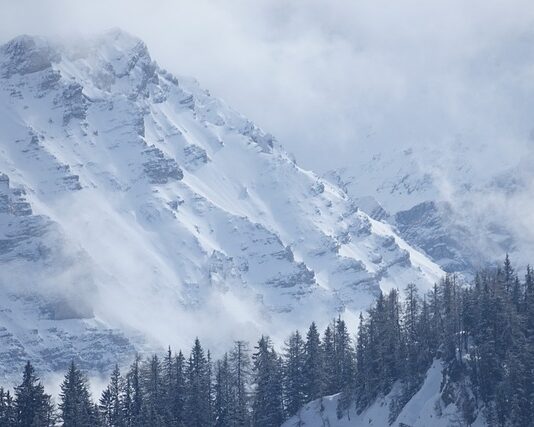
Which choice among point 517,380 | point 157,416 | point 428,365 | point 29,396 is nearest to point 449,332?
point 428,365

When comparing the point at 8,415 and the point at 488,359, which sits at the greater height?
the point at 488,359

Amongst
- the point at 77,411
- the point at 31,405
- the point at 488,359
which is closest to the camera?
the point at 488,359

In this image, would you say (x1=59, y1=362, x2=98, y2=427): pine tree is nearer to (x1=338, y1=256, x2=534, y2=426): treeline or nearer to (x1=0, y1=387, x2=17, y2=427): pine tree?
(x1=0, y1=387, x2=17, y2=427): pine tree

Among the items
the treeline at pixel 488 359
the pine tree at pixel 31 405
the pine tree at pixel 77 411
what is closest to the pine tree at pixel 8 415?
the pine tree at pixel 31 405

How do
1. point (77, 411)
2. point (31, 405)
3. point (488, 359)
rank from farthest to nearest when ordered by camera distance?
point (31, 405), point (77, 411), point (488, 359)

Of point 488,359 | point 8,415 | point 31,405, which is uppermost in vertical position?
point 31,405

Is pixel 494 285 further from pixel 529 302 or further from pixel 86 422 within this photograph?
pixel 86 422

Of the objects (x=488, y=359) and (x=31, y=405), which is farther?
Result: (x=31, y=405)


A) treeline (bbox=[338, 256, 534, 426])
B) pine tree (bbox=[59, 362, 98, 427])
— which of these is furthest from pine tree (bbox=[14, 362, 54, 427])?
treeline (bbox=[338, 256, 534, 426])

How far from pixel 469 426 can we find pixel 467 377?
21.7 ft

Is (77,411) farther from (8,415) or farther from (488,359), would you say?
(488,359)

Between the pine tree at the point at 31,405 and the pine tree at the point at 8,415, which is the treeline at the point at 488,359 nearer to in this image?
the pine tree at the point at 31,405

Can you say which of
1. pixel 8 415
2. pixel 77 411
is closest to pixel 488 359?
pixel 77 411

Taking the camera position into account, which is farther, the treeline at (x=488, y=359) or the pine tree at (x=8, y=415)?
the pine tree at (x=8, y=415)
